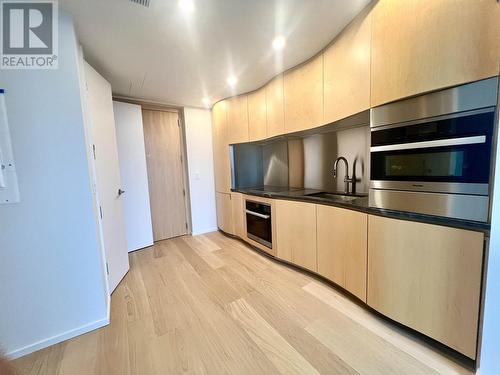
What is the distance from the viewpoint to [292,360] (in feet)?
4.00

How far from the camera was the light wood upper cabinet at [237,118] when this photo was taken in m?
2.87

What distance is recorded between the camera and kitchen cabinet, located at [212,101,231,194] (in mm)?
3182

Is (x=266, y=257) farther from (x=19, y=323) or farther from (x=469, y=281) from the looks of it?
(x=19, y=323)

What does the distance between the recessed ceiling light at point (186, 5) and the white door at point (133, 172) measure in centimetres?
199

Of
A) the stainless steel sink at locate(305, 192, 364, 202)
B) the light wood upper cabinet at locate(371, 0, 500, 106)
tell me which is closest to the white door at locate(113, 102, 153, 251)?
the stainless steel sink at locate(305, 192, 364, 202)

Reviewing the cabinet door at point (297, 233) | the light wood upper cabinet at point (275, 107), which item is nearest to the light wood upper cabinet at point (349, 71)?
the light wood upper cabinet at point (275, 107)

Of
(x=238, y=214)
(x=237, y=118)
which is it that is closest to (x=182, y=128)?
(x=237, y=118)

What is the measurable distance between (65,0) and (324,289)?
2897 millimetres

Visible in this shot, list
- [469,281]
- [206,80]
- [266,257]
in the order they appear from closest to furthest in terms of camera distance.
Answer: [469,281]
[206,80]
[266,257]

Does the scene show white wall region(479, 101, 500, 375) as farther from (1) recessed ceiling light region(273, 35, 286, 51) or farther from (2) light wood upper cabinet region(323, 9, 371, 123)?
(1) recessed ceiling light region(273, 35, 286, 51)

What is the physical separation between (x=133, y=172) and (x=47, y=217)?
1657mm

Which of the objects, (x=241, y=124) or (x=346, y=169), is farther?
(x=241, y=124)

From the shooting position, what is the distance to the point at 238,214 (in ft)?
10.2

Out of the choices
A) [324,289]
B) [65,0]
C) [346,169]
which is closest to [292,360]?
[324,289]
